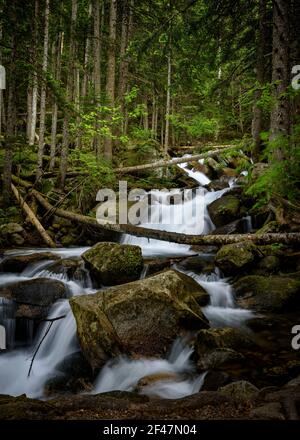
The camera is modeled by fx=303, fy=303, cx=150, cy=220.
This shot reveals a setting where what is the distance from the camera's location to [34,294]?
22.5 feet

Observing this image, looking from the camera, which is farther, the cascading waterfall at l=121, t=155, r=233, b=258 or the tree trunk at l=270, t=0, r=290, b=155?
the cascading waterfall at l=121, t=155, r=233, b=258

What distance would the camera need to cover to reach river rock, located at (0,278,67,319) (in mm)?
6461

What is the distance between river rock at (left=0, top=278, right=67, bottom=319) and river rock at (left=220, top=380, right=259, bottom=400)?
440cm

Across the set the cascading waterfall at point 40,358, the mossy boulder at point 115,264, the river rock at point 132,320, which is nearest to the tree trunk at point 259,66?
the mossy boulder at point 115,264

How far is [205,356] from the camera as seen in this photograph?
471 cm

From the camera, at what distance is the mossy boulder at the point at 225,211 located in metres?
11.3

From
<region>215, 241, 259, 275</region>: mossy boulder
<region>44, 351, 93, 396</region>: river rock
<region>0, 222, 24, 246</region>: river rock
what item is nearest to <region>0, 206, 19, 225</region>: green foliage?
<region>0, 222, 24, 246</region>: river rock

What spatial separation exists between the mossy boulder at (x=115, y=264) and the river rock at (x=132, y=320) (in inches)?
83.6

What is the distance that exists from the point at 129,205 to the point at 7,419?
9.72 metres

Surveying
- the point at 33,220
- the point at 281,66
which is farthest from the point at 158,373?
the point at 281,66

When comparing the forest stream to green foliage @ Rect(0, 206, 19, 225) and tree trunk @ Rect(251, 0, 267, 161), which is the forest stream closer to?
green foliage @ Rect(0, 206, 19, 225)

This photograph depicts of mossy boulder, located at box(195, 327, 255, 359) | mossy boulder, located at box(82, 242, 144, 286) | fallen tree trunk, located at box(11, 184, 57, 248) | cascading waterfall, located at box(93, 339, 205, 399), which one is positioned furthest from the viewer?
fallen tree trunk, located at box(11, 184, 57, 248)
